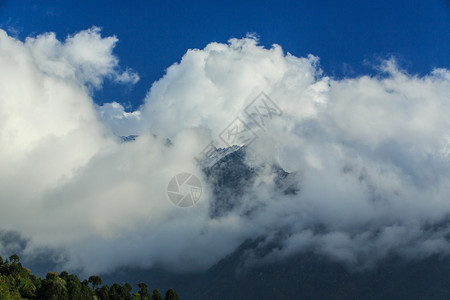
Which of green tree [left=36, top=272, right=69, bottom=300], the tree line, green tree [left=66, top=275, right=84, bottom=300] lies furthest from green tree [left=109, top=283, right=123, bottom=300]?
green tree [left=36, top=272, right=69, bottom=300]

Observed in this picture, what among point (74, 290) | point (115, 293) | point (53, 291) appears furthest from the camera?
point (115, 293)

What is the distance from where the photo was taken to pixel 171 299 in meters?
156

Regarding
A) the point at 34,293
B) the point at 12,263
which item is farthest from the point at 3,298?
the point at 12,263

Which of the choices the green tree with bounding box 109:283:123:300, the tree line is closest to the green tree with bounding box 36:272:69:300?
the tree line

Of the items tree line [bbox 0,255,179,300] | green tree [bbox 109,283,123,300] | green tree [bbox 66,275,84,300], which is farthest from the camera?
green tree [bbox 109,283,123,300]

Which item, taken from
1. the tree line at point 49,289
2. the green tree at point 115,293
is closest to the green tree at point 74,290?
the tree line at point 49,289

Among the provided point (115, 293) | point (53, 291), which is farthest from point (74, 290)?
point (115, 293)

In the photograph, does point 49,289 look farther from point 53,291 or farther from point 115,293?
point 115,293

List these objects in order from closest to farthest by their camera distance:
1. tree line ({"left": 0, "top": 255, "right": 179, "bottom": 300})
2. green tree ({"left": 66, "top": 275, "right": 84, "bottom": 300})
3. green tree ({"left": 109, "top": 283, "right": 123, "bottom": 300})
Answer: tree line ({"left": 0, "top": 255, "right": 179, "bottom": 300})
green tree ({"left": 66, "top": 275, "right": 84, "bottom": 300})
green tree ({"left": 109, "top": 283, "right": 123, "bottom": 300})

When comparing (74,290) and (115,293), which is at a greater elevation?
(115,293)

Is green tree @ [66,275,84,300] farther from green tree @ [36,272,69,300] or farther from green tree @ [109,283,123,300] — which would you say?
green tree @ [109,283,123,300]

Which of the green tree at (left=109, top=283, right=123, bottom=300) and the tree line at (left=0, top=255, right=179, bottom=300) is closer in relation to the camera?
the tree line at (left=0, top=255, right=179, bottom=300)

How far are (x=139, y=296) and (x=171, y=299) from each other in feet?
35.7

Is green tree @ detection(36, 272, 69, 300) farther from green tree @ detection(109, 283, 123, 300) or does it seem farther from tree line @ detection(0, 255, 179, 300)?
green tree @ detection(109, 283, 123, 300)
